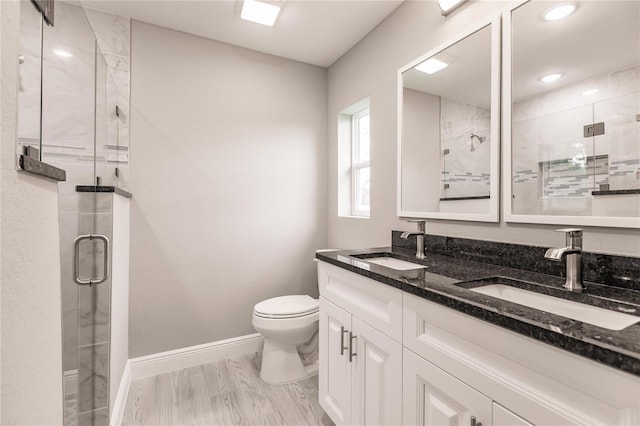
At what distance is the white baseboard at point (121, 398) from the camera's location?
1.58 meters

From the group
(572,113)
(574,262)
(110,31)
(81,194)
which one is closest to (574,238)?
(574,262)

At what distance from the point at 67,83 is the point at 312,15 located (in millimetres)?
1512

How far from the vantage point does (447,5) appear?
156cm

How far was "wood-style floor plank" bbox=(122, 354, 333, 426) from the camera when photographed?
1.69 meters

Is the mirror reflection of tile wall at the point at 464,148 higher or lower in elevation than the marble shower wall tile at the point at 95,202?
higher

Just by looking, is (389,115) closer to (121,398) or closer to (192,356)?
(192,356)

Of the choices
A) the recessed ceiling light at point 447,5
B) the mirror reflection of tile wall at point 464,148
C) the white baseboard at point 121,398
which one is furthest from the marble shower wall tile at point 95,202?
the recessed ceiling light at point 447,5

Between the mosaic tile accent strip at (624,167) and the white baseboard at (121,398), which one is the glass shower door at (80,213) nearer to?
the white baseboard at (121,398)

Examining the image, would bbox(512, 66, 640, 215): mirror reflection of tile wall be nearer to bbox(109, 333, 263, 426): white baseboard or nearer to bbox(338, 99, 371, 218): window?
bbox(338, 99, 371, 218): window

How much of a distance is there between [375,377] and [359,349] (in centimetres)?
13

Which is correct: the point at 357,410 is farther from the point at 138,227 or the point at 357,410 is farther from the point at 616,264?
the point at 138,227

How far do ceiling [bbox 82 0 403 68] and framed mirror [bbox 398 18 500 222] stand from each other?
1.85 feet

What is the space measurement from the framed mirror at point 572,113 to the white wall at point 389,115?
78 mm

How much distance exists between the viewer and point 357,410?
1.33 m
